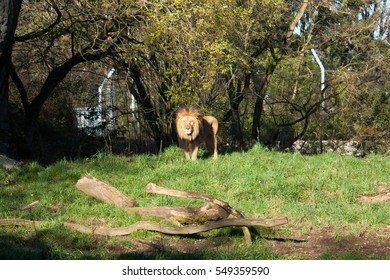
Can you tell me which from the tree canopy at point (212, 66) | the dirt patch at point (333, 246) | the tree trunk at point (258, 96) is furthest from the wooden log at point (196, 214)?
the tree trunk at point (258, 96)

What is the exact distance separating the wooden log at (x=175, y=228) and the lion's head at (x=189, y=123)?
5106 mm

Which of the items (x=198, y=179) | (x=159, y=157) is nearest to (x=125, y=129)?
(x=159, y=157)

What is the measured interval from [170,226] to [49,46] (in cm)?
962

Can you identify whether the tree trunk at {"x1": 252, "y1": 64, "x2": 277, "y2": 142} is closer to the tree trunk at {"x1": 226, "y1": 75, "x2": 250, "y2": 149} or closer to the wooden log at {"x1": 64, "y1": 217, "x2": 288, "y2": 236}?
the tree trunk at {"x1": 226, "y1": 75, "x2": 250, "y2": 149}

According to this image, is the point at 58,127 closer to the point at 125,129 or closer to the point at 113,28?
the point at 125,129

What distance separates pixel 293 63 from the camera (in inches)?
837

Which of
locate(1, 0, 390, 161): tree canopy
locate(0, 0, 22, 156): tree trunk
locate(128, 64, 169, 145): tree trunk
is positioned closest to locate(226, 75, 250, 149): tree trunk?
locate(1, 0, 390, 161): tree canopy

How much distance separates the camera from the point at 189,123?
12984 mm

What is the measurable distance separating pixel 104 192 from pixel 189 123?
3832 millimetres

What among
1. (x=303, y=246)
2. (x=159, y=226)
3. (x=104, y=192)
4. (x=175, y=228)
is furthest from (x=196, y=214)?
(x=104, y=192)

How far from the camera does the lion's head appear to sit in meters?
13.0

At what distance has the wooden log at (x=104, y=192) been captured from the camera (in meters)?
9.18

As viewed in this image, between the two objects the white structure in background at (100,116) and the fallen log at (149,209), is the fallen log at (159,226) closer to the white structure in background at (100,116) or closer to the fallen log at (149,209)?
the fallen log at (149,209)

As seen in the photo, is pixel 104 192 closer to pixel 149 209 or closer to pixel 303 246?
pixel 149 209
